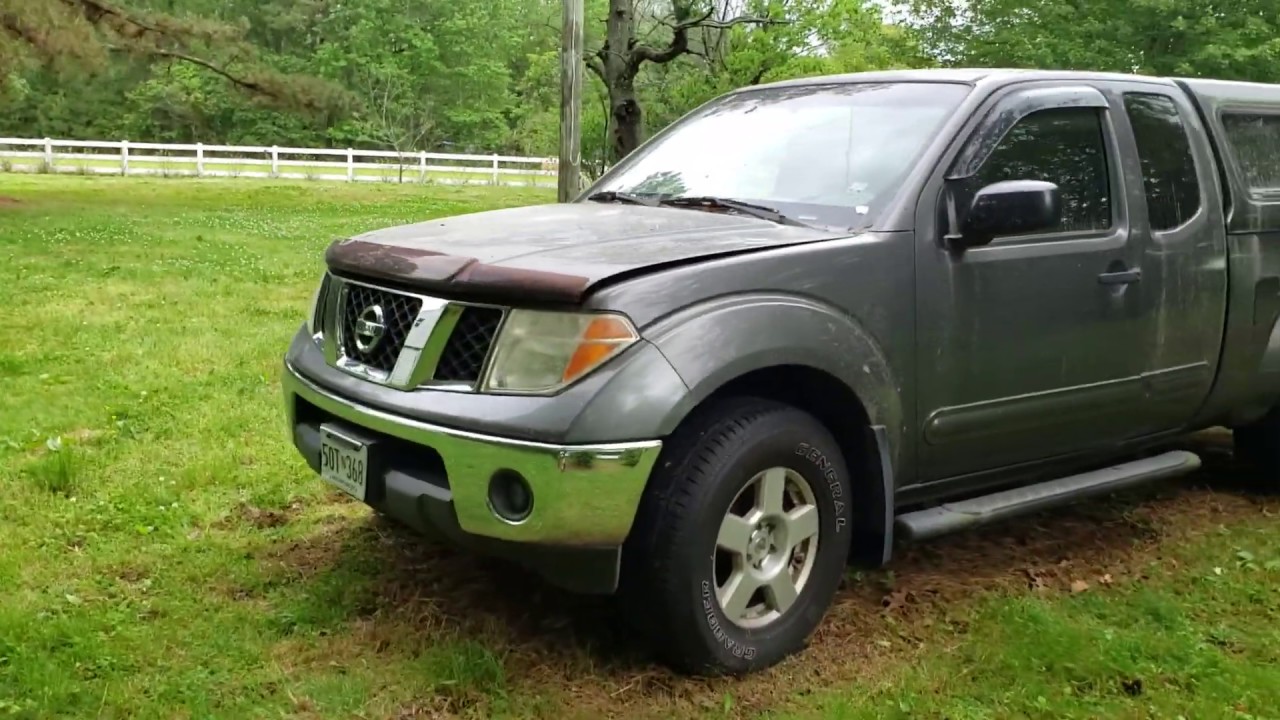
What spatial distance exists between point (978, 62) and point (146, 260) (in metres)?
18.7

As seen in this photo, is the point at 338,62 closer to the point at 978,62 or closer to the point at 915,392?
the point at 978,62

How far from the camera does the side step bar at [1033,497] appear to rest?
11.6 feet

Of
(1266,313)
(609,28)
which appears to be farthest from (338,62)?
(1266,313)

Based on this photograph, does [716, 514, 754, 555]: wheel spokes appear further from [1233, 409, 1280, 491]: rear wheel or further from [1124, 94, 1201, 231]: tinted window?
[1233, 409, 1280, 491]: rear wheel

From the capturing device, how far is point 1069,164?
3959 mm

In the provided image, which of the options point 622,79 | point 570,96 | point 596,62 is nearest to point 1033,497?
point 570,96

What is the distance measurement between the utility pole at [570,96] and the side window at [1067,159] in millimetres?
6644

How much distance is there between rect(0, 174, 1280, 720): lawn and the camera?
3.06m

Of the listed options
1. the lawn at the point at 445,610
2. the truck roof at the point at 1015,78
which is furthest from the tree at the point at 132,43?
the truck roof at the point at 1015,78

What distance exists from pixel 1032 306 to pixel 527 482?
1854mm

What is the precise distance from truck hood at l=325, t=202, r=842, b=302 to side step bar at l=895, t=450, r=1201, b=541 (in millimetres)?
958

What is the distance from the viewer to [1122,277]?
391 centimetres

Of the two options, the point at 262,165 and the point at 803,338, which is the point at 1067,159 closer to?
the point at 803,338

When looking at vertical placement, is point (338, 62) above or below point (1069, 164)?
above
